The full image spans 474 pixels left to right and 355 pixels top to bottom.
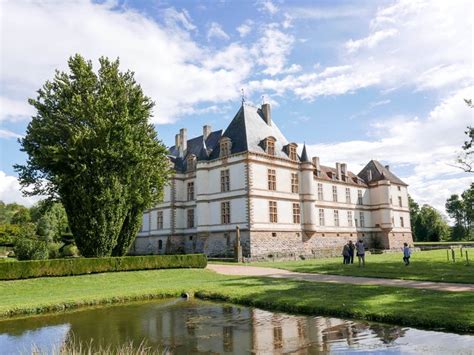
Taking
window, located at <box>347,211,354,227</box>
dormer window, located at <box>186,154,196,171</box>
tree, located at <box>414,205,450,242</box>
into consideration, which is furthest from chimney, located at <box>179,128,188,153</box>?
tree, located at <box>414,205,450,242</box>

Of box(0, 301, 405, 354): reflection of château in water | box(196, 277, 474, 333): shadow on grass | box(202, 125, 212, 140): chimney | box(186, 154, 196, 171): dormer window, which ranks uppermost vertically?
box(202, 125, 212, 140): chimney

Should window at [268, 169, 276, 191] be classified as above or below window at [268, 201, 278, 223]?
above

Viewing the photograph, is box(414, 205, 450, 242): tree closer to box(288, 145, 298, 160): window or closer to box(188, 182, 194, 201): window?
box(288, 145, 298, 160): window

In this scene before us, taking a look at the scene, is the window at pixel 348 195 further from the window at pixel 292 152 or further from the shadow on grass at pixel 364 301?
the shadow on grass at pixel 364 301

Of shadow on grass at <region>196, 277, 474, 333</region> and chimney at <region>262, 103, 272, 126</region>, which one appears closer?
shadow on grass at <region>196, 277, 474, 333</region>

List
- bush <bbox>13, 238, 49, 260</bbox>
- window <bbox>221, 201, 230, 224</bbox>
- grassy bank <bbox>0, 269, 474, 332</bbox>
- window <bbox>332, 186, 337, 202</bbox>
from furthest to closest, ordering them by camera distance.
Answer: window <bbox>332, 186, 337, 202</bbox>
window <bbox>221, 201, 230, 224</bbox>
bush <bbox>13, 238, 49, 260</bbox>
grassy bank <bbox>0, 269, 474, 332</bbox>

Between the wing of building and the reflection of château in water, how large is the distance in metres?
21.5

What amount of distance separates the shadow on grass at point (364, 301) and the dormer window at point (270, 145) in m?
21.1

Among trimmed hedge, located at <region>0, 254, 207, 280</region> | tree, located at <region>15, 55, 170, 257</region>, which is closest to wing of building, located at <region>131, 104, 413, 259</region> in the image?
trimmed hedge, located at <region>0, 254, 207, 280</region>

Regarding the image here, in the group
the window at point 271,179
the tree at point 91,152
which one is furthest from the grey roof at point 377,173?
the tree at point 91,152

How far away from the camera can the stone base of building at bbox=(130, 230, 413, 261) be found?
115 ft

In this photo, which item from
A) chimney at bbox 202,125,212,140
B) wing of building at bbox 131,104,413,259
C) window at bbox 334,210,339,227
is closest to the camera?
wing of building at bbox 131,104,413,259

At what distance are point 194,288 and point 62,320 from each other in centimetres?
640

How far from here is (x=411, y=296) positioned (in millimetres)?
13031
